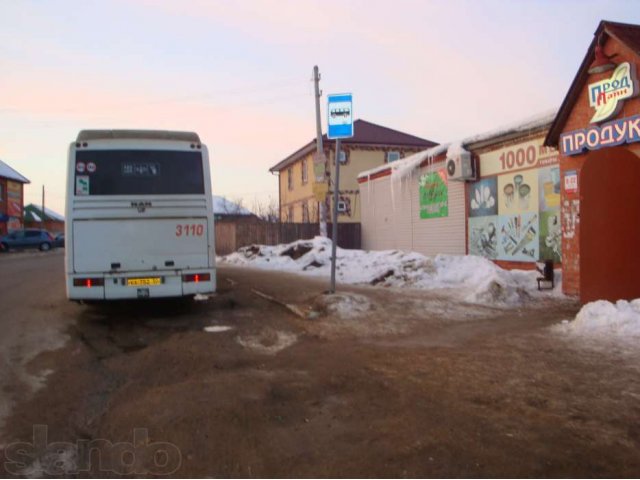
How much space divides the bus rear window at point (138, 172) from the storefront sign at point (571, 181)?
23.8ft

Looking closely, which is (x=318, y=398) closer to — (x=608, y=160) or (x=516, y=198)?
(x=608, y=160)

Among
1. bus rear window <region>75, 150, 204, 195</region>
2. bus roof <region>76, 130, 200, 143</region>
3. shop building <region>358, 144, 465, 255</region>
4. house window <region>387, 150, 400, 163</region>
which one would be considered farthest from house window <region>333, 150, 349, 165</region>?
bus rear window <region>75, 150, 204, 195</region>

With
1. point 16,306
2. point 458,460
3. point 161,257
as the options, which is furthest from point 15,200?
point 458,460

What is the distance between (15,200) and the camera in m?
49.7

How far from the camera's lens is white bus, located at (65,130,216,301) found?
916cm

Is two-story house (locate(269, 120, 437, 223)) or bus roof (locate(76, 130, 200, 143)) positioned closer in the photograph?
bus roof (locate(76, 130, 200, 143))

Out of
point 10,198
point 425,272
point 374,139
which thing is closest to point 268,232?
point 374,139

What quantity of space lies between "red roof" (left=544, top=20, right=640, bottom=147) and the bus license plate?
841cm

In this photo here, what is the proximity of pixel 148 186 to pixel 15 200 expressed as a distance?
47284mm

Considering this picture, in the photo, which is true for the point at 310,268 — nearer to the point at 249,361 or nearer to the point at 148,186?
the point at 148,186

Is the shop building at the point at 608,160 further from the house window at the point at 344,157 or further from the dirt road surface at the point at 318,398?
the house window at the point at 344,157

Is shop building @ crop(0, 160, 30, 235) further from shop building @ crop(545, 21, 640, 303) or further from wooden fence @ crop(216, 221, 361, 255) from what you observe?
shop building @ crop(545, 21, 640, 303)

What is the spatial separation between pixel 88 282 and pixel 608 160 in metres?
9.15

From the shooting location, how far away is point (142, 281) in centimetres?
937
